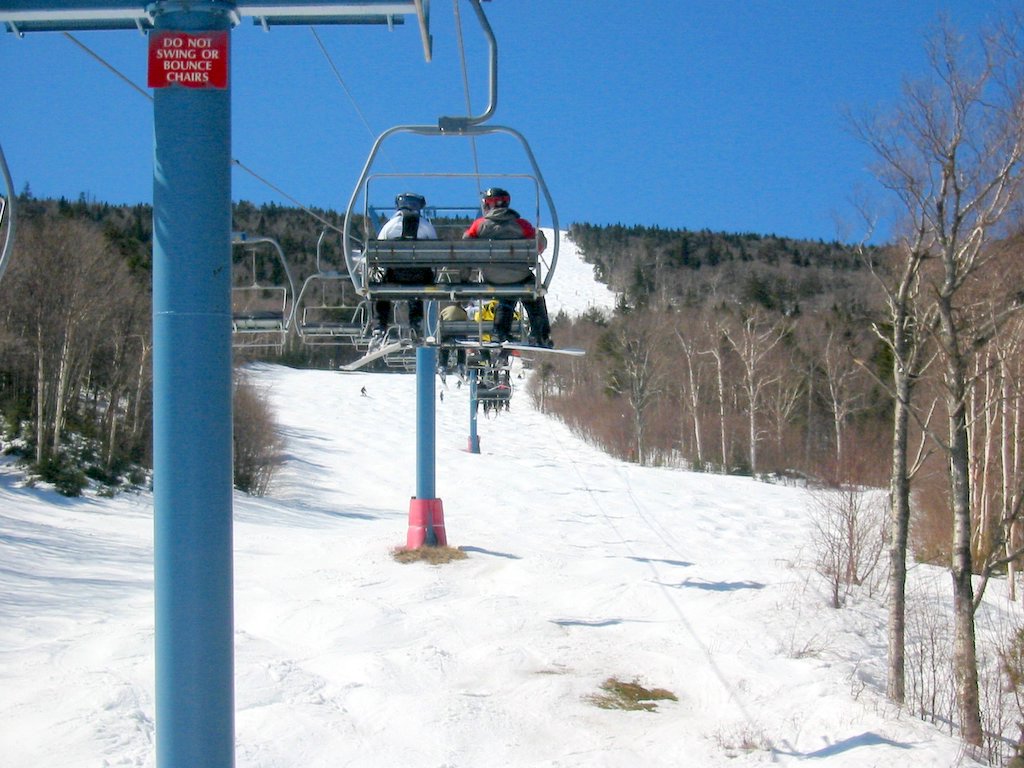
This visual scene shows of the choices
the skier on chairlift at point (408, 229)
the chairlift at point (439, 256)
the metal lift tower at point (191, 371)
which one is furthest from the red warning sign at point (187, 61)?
the skier on chairlift at point (408, 229)

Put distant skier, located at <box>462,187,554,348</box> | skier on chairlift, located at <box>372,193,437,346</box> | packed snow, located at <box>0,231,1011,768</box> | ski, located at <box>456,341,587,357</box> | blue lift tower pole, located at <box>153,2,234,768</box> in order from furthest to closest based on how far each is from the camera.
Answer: ski, located at <box>456,341,587,357</box>, skier on chairlift, located at <box>372,193,437,346</box>, distant skier, located at <box>462,187,554,348</box>, packed snow, located at <box>0,231,1011,768</box>, blue lift tower pole, located at <box>153,2,234,768</box>

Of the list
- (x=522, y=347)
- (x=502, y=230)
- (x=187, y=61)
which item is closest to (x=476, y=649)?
(x=522, y=347)

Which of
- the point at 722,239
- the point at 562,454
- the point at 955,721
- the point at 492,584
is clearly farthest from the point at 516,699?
the point at 722,239

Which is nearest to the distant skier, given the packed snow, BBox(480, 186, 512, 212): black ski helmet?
BBox(480, 186, 512, 212): black ski helmet

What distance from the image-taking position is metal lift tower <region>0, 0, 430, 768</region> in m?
3.52

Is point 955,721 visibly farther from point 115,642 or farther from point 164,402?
point 164,402

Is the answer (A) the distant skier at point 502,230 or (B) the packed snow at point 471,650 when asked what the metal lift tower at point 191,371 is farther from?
(A) the distant skier at point 502,230

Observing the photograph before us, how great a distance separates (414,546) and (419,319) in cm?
535

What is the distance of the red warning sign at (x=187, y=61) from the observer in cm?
353

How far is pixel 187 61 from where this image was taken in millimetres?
3543

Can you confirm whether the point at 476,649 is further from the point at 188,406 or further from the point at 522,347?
the point at 188,406

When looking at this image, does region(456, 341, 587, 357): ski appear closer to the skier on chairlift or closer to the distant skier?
the skier on chairlift

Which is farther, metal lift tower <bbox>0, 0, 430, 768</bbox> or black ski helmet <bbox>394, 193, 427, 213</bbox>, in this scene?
black ski helmet <bbox>394, 193, 427, 213</bbox>

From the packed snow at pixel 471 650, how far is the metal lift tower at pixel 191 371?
250 cm
